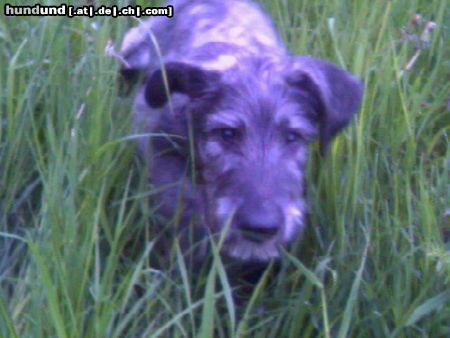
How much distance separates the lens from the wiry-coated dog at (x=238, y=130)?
10.9 ft

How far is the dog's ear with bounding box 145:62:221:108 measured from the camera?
11.8 feet

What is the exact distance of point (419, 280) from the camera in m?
3.32

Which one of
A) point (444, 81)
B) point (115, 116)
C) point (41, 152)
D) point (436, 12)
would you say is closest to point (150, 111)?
point (115, 116)

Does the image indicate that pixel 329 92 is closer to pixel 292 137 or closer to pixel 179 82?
pixel 292 137

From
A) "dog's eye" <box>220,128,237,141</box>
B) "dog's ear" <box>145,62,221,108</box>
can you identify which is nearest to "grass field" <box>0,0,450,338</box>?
"dog's ear" <box>145,62,221,108</box>

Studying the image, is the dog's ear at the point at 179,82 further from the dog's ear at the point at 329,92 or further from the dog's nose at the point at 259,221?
the dog's nose at the point at 259,221

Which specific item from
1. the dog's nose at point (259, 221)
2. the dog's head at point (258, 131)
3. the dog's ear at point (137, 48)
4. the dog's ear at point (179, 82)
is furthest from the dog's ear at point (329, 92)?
the dog's ear at point (137, 48)

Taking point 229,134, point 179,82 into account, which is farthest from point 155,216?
point 179,82

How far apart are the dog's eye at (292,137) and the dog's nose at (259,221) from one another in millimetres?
410

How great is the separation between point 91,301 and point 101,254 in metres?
0.37

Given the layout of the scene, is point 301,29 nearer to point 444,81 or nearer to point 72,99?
point 444,81

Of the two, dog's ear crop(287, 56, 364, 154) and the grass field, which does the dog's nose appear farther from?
dog's ear crop(287, 56, 364, 154)

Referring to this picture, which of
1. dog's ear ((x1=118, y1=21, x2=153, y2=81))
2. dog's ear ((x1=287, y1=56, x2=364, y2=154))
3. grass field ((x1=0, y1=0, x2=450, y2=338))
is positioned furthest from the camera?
dog's ear ((x1=118, y1=21, x2=153, y2=81))

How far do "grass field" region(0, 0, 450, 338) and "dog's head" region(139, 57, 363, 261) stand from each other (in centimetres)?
14
